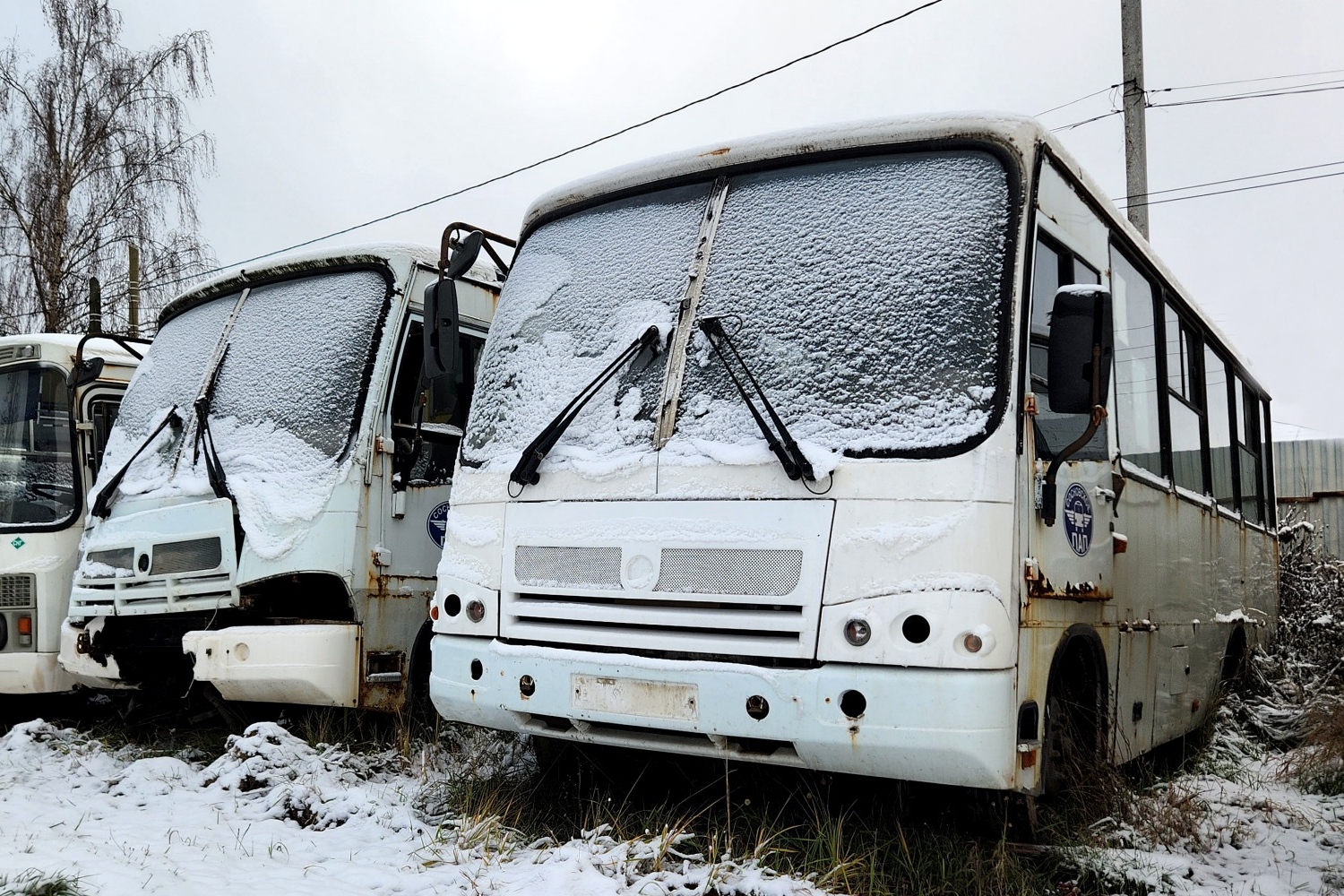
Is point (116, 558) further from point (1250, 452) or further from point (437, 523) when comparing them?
point (1250, 452)

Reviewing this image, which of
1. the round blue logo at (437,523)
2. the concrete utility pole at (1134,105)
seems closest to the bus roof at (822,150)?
the round blue logo at (437,523)

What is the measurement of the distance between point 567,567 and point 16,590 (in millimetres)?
4534

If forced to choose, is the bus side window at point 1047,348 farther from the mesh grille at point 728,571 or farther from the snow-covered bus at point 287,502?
the snow-covered bus at point 287,502

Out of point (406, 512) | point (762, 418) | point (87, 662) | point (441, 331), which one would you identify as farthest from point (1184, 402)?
point (87, 662)

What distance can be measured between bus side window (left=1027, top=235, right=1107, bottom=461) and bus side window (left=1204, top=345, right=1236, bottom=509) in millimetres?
3048

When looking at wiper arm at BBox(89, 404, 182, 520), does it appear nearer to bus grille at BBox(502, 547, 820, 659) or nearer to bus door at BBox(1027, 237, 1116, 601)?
bus grille at BBox(502, 547, 820, 659)

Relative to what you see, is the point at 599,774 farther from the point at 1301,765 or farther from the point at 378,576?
the point at 1301,765

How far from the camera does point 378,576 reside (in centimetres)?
639

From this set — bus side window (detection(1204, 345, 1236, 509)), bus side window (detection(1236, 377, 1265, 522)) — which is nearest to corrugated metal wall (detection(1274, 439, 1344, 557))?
bus side window (detection(1236, 377, 1265, 522))

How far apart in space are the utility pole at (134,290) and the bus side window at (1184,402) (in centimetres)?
1870

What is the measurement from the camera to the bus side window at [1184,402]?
21.3ft

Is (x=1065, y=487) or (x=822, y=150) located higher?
(x=822, y=150)

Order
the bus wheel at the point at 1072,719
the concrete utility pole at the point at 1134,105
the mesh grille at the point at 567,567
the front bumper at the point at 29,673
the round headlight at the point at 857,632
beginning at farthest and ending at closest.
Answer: the concrete utility pole at the point at 1134,105
the front bumper at the point at 29,673
the mesh grille at the point at 567,567
the bus wheel at the point at 1072,719
the round headlight at the point at 857,632

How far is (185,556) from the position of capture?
6.51 meters
